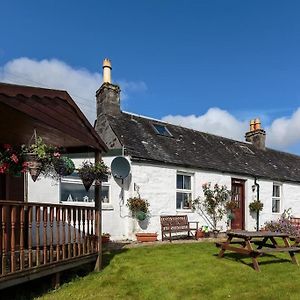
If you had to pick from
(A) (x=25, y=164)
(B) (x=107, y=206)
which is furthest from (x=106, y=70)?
(A) (x=25, y=164)

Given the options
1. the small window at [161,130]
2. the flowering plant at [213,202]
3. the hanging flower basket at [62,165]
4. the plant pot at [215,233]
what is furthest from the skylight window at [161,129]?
the hanging flower basket at [62,165]

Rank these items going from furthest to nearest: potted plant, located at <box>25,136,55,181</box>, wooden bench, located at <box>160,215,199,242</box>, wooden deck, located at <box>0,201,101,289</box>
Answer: wooden bench, located at <box>160,215,199,242</box>
potted plant, located at <box>25,136,55,181</box>
wooden deck, located at <box>0,201,101,289</box>

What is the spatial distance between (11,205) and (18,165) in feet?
4.00

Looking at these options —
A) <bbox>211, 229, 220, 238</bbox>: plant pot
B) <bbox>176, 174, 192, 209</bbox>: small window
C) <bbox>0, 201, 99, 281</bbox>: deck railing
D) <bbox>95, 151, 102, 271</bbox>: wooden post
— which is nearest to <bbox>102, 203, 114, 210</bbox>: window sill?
<bbox>176, 174, 192, 209</bbox>: small window

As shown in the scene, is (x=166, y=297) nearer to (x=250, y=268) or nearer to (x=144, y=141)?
(x=250, y=268)

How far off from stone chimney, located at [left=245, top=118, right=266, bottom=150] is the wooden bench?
1003 centimetres

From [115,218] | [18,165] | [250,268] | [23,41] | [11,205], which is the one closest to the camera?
[11,205]

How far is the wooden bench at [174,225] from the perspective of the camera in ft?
44.3

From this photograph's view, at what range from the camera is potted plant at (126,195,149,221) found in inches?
520

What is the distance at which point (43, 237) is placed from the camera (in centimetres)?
728

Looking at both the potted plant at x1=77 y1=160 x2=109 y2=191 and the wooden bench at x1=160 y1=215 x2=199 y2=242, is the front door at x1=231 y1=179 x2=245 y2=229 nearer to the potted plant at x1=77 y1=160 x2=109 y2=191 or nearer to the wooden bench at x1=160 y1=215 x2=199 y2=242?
the wooden bench at x1=160 y1=215 x2=199 y2=242

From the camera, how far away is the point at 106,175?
8.52 meters

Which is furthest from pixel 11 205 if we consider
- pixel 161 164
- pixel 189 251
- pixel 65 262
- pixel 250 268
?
pixel 161 164

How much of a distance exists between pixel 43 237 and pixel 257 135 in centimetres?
1777
